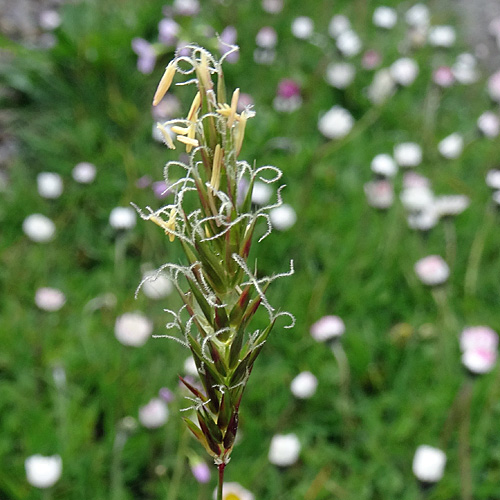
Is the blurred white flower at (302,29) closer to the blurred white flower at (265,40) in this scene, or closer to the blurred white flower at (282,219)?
the blurred white flower at (265,40)

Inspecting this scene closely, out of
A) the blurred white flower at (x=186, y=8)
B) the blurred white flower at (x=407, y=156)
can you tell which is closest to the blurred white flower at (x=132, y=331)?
the blurred white flower at (x=186, y=8)

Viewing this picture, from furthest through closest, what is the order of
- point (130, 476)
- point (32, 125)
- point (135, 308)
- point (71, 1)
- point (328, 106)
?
point (71, 1) → point (328, 106) → point (32, 125) → point (135, 308) → point (130, 476)

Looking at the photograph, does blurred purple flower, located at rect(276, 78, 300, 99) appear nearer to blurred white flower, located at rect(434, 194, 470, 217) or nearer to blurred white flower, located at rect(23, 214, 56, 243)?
blurred white flower, located at rect(434, 194, 470, 217)

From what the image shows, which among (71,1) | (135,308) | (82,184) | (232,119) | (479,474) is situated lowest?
(479,474)

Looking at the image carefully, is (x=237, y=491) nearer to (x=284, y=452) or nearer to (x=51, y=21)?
(x=284, y=452)

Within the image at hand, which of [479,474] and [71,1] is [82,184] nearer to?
[71,1]

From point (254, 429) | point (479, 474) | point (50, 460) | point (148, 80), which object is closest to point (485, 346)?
point (479, 474)

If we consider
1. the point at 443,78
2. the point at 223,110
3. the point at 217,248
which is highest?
the point at 223,110

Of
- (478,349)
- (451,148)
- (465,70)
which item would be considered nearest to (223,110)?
(478,349)
